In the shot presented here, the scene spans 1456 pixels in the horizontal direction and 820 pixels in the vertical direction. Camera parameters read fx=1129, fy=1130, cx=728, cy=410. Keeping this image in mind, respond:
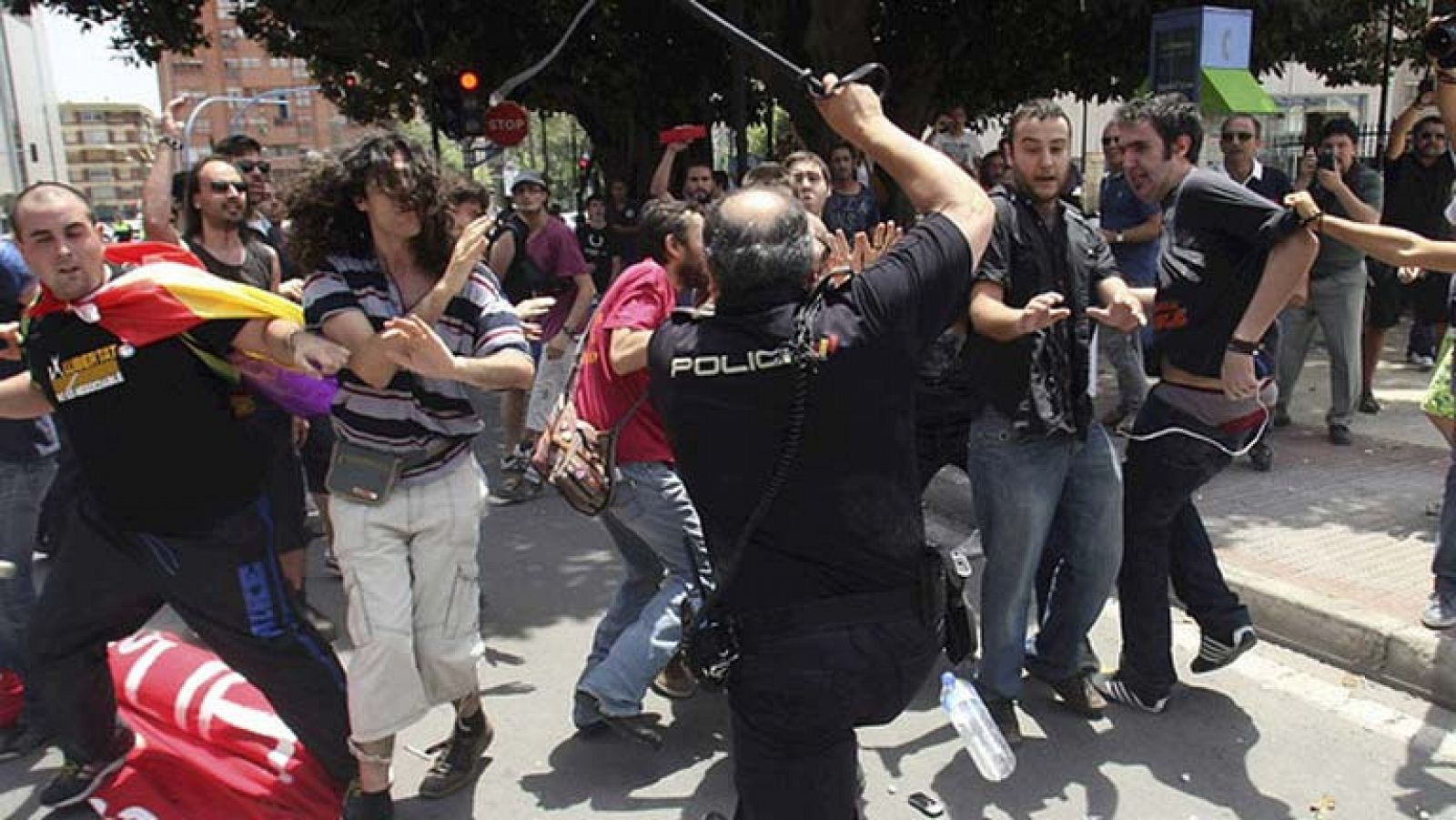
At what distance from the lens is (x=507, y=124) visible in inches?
691

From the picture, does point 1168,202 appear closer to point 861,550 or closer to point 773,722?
point 861,550

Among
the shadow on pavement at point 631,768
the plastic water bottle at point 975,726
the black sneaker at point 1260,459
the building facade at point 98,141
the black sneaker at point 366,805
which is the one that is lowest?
the shadow on pavement at point 631,768

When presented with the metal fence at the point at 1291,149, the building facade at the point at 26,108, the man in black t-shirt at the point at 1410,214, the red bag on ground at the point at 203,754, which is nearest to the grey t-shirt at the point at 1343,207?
the man in black t-shirt at the point at 1410,214

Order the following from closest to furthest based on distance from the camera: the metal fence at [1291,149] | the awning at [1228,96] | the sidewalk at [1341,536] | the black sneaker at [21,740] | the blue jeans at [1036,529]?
the blue jeans at [1036,529] → the black sneaker at [21,740] → the sidewalk at [1341,536] → the awning at [1228,96] → the metal fence at [1291,149]

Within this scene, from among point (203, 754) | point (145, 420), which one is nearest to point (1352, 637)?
point (203, 754)

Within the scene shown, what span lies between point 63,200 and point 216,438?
2.74 feet

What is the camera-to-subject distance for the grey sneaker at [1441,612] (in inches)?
157

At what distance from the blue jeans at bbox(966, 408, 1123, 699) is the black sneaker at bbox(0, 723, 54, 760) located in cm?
321

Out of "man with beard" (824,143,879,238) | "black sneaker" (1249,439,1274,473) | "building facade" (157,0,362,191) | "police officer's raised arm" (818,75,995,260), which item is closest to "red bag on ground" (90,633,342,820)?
"police officer's raised arm" (818,75,995,260)

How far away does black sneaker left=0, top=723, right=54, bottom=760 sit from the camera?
3832mm

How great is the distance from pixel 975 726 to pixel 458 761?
5.44 ft

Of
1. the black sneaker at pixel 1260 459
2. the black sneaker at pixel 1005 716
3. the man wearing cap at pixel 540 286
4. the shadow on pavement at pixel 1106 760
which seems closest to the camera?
the shadow on pavement at pixel 1106 760

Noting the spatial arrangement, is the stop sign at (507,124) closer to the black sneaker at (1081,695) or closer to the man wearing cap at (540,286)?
the man wearing cap at (540,286)

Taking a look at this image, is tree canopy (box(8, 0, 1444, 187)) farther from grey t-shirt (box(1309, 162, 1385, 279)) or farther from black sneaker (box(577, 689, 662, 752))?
black sneaker (box(577, 689, 662, 752))
